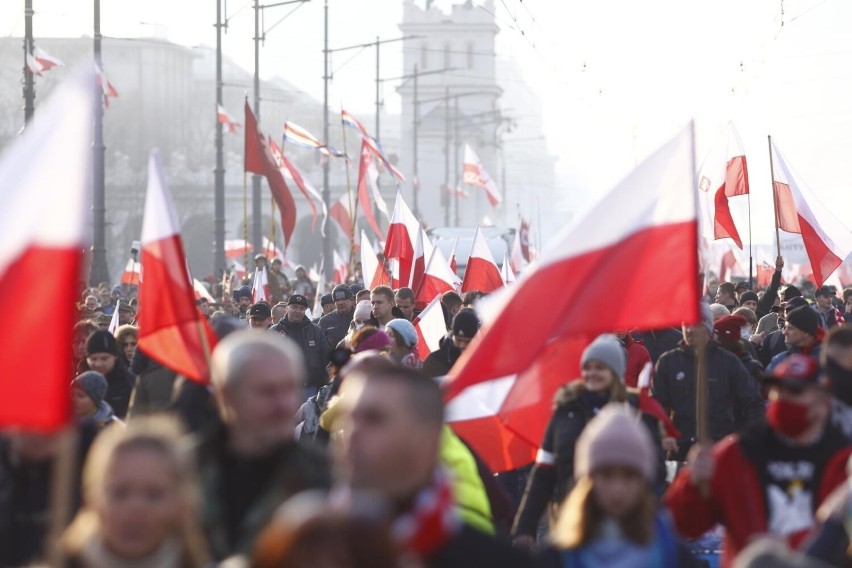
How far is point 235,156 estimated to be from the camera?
9906 cm

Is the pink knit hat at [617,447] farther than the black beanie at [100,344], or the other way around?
the black beanie at [100,344]

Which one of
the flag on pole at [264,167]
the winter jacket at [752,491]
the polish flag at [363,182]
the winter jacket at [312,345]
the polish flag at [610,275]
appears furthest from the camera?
the polish flag at [363,182]

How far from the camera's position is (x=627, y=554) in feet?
16.5

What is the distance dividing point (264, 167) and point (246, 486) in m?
19.6

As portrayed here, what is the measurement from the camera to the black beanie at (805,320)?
1044 cm

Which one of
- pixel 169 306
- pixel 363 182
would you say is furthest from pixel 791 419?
pixel 363 182

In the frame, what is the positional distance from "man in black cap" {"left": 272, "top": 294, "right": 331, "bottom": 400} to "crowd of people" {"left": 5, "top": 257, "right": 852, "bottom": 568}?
18.7ft

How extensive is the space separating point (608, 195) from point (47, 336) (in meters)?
2.48

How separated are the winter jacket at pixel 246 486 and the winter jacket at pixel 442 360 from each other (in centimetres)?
570

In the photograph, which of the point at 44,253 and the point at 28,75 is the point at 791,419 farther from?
the point at 28,75

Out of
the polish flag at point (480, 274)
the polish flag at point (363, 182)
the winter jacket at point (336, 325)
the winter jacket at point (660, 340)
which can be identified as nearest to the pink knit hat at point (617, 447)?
the winter jacket at point (660, 340)

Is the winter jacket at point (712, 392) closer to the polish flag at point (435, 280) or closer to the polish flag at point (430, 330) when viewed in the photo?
the polish flag at point (430, 330)

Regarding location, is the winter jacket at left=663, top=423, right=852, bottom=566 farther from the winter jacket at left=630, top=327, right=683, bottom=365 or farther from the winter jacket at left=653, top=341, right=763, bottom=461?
the winter jacket at left=630, top=327, right=683, bottom=365

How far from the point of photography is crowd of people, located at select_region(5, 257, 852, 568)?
4.29 m
